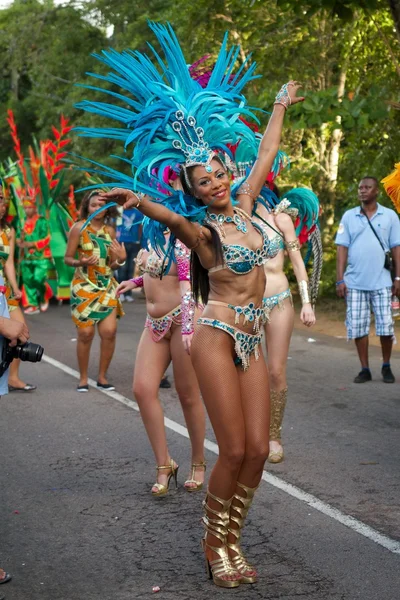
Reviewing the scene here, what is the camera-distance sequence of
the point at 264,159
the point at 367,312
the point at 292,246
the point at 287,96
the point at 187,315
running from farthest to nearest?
the point at 367,312 → the point at 292,246 → the point at 187,315 → the point at 287,96 → the point at 264,159

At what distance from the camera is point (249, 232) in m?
4.91

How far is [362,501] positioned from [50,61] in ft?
84.2

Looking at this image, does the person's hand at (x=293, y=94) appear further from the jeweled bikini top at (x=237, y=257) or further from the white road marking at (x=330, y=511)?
the white road marking at (x=330, y=511)

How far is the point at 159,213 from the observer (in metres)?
4.58

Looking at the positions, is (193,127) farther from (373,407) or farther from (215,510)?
(373,407)

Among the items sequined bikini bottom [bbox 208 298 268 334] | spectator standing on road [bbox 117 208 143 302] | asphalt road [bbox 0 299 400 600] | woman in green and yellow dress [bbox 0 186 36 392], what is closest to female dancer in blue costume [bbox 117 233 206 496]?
asphalt road [bbox 0 299 400 600]

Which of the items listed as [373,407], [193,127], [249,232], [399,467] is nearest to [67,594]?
[249,232]

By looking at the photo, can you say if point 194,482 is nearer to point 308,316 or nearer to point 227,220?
point 308,316

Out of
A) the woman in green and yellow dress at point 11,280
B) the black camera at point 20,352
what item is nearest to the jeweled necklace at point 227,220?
the black camera at point 20,352

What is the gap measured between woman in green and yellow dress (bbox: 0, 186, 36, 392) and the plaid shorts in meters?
3.36

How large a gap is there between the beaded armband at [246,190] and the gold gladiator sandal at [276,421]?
2408 millimetres

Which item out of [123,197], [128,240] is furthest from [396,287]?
[128,240]

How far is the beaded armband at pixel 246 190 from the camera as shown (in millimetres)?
5121

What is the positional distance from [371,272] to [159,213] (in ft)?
20.1
